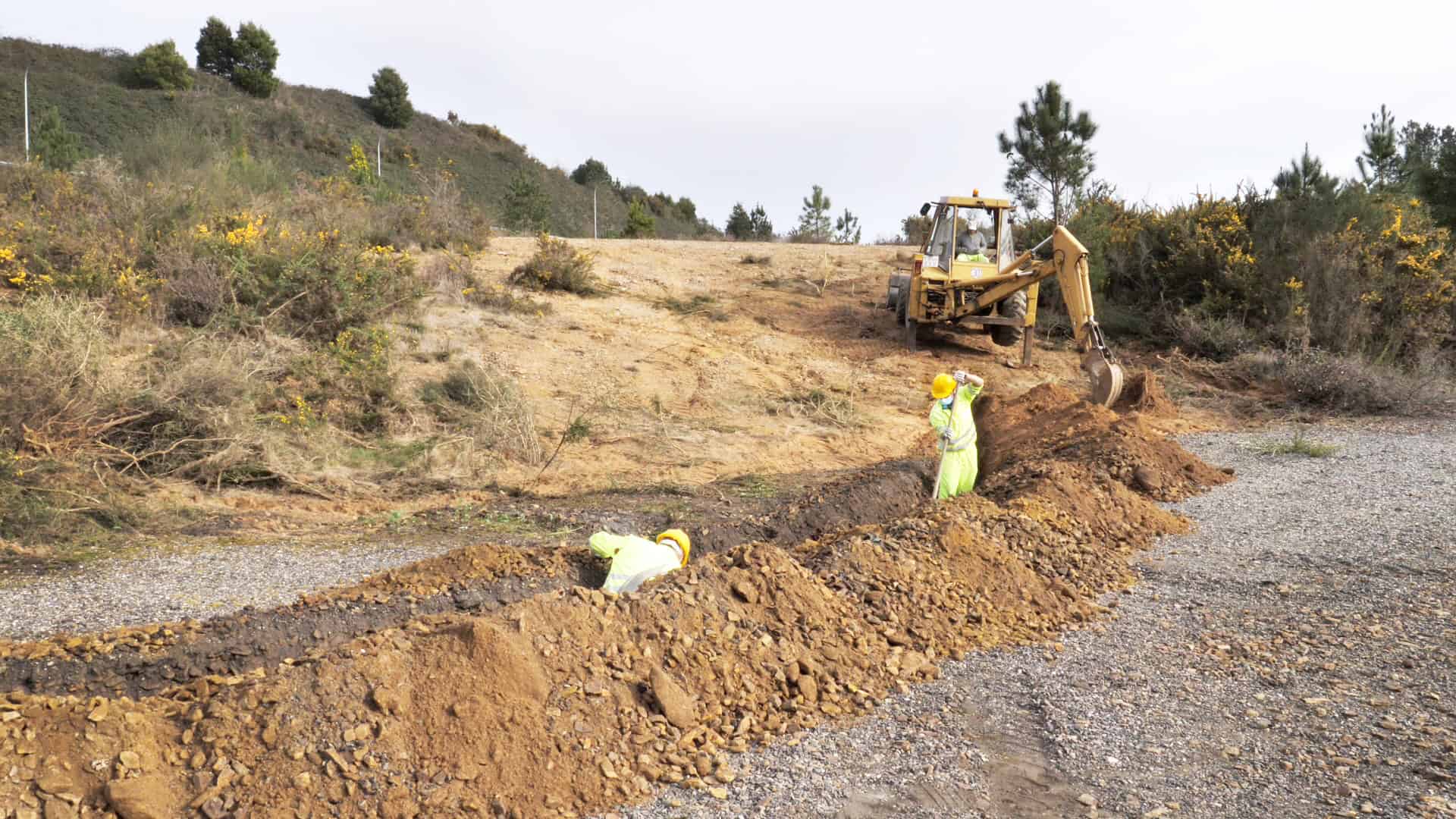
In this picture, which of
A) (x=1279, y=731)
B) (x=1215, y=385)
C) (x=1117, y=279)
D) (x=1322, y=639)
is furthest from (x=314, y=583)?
(x=1117, y=279)

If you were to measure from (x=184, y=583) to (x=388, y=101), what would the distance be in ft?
151

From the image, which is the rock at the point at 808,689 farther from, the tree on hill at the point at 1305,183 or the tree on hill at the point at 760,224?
the tree on hill at the point at 760,224

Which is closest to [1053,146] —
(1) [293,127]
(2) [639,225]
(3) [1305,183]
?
(3) [1305,183]

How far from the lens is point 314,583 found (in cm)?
582

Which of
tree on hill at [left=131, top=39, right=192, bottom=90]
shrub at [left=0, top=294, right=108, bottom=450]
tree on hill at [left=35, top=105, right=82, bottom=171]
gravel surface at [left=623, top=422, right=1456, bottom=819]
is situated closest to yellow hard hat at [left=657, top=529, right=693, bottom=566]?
gravel surface at [left=623, top=422, right=1456, bottom=819]

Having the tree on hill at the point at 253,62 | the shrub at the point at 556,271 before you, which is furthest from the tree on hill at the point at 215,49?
the shrub at the point at 556,271

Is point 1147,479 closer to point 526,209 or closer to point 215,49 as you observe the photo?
point 526,209

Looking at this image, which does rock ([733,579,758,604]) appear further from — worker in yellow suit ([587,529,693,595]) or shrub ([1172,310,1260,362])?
shrub ([1172,310,1260,362])

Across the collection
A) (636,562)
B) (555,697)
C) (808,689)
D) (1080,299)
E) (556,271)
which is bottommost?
(808,689)

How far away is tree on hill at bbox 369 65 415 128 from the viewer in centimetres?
4722

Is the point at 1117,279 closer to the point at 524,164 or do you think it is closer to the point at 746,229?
the point at 746,229

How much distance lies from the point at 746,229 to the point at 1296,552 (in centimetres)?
3348

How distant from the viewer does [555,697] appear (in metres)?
3.70

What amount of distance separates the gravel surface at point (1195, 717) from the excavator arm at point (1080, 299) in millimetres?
4736
